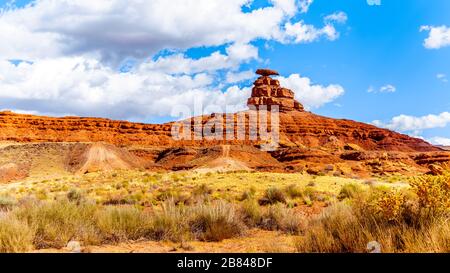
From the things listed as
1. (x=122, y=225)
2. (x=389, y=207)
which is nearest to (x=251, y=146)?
(x=122, y=225)

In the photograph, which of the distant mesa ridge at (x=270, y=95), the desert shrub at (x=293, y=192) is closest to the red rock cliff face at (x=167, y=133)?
Answer: the distant mesa ridge at (x=270, y=95)

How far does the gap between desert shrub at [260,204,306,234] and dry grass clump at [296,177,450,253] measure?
2.87 m

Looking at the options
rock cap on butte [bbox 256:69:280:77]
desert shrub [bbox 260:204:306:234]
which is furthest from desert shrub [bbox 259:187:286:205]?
rock cap on butte [bbox 256:69:280:77]

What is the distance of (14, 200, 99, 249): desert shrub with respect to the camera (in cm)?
794

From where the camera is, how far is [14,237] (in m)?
7.01

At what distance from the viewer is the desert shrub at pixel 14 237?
695 centimetres

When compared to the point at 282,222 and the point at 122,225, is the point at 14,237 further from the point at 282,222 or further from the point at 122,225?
the point at 282,222

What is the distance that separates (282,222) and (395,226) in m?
4.36

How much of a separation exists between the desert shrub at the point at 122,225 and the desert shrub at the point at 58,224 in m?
0.22

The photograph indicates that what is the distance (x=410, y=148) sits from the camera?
92.8 meters

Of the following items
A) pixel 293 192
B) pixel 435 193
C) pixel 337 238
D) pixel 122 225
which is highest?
pixel 293 192

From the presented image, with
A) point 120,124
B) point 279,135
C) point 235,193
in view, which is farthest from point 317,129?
point 235,193

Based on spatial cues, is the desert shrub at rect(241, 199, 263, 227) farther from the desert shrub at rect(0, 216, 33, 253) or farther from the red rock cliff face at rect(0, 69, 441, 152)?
the red rock cliff face at rect(0, 69, 441, 152)

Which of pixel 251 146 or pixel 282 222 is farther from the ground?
pixel 251 146
